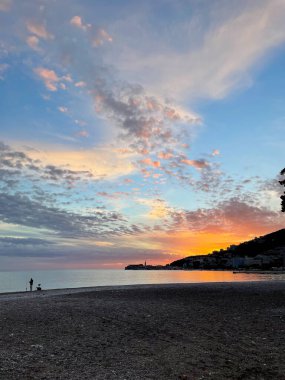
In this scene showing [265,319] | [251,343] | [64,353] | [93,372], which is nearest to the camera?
[93,372]

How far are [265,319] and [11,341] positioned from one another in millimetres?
13697

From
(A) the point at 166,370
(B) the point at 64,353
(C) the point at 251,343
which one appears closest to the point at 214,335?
(C) the point at 251,343

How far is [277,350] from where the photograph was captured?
559 inches

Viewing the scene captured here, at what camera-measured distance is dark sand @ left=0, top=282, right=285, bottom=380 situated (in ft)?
37.3

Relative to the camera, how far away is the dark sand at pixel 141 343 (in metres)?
11.4

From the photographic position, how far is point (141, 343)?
14844mm

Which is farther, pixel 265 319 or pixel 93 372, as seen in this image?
pixel 265 319

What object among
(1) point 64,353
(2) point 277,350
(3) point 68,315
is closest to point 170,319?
(3) point 68,315

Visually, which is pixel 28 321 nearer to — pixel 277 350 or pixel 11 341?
pixel 11 341

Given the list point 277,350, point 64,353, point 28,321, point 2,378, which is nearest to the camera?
point 2,378

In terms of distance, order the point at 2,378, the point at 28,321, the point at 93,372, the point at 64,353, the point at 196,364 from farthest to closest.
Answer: the point at 28,321 < the point at 64,353 < the point at 196,364 < the point at 93,372 < the point at 2,378

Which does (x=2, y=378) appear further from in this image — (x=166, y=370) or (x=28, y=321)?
(x=28, y=321)

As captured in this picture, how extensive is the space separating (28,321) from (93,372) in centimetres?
935

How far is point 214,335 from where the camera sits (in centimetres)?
1658
